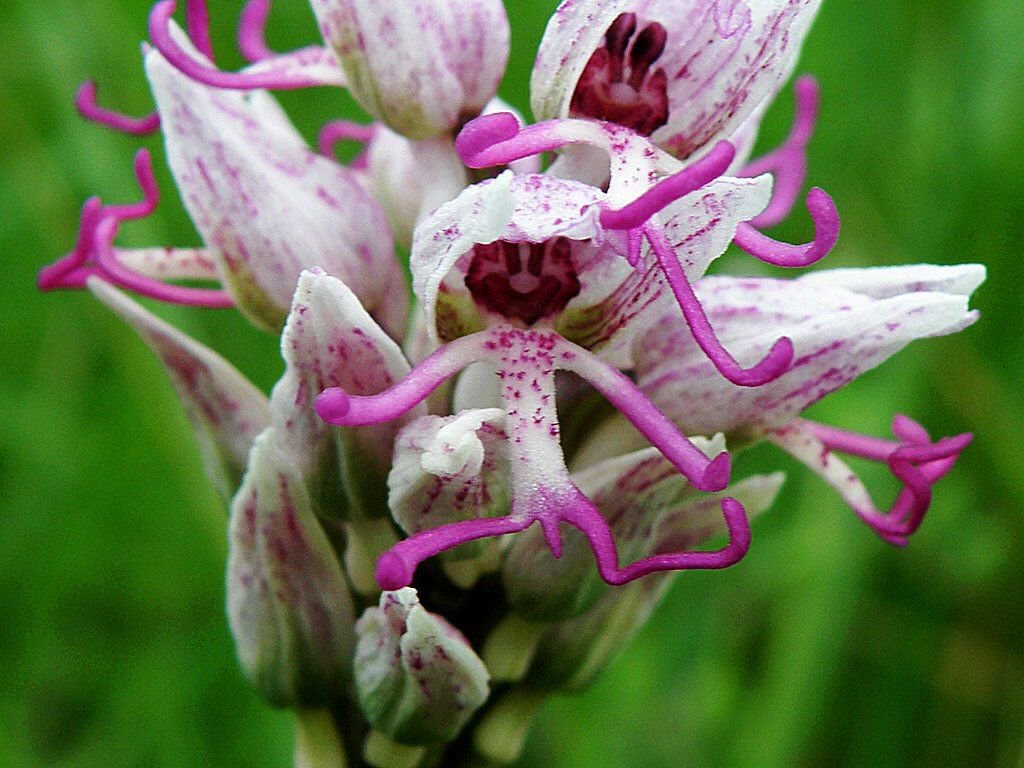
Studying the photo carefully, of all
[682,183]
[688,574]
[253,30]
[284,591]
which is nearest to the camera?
[682,183]

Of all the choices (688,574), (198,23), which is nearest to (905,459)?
(198,23)

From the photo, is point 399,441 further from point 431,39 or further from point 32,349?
point 32,349

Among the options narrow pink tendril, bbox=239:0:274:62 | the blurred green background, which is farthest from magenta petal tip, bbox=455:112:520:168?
the blurred green background

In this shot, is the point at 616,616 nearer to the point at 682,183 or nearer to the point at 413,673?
the point at 413,673

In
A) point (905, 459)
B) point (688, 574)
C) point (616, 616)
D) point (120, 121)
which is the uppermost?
point (120, 121)

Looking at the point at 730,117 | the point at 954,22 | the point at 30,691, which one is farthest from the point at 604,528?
the point at 954,22

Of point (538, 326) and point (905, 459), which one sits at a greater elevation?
point (538, 326)

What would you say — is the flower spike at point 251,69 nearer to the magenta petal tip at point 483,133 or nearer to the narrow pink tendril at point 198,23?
the narrow pink tendril at point 198,23
